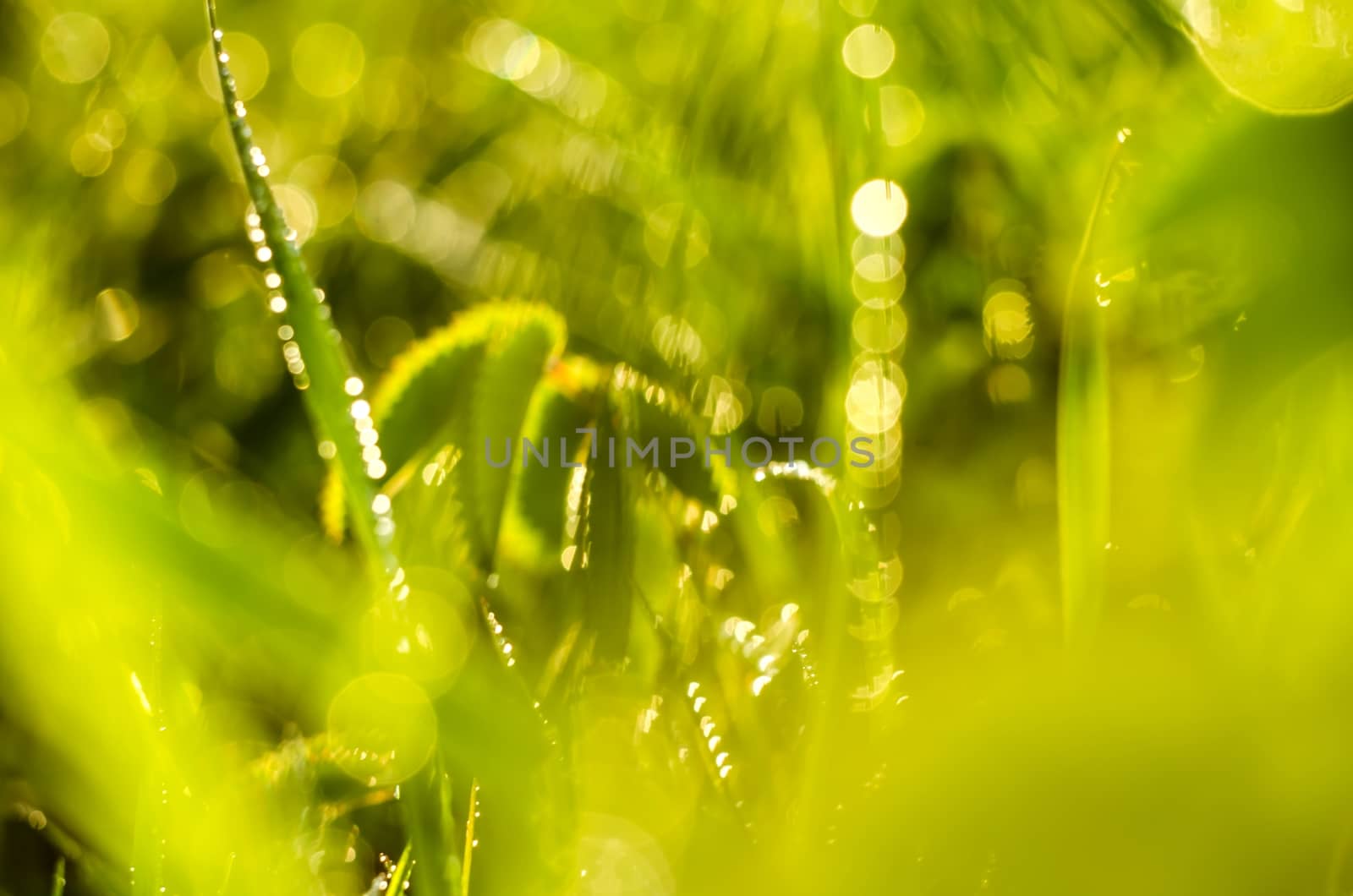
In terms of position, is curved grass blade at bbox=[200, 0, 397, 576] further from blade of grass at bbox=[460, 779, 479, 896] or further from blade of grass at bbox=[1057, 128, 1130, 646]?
blade of grass at bbox=[1057, 128, 1130, 646]

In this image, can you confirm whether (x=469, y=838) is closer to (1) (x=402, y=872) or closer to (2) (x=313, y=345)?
(1) (x=402, y=872)

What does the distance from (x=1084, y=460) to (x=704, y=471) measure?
0.12 m

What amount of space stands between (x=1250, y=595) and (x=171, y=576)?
0.27 m

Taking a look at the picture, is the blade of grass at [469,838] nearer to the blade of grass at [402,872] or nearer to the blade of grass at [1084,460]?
the blade of grass at [402,872]

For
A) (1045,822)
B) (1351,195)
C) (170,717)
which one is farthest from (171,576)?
(1351,195)

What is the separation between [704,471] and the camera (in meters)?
0.32

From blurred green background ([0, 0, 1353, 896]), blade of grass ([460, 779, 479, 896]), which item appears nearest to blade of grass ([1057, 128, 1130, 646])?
blurred green background ([0, 0, 1353, 896])

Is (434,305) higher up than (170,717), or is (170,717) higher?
(434,305)

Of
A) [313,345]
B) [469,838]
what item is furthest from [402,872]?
[313,345]

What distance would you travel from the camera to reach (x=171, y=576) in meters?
0.22

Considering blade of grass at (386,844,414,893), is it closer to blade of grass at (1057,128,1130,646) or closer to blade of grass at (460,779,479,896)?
blade of grass at (460,779,479,896)

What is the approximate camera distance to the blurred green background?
0.22m

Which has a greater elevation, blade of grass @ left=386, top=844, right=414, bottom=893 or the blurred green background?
the blurred green background

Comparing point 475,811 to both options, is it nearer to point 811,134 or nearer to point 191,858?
point 191,858
